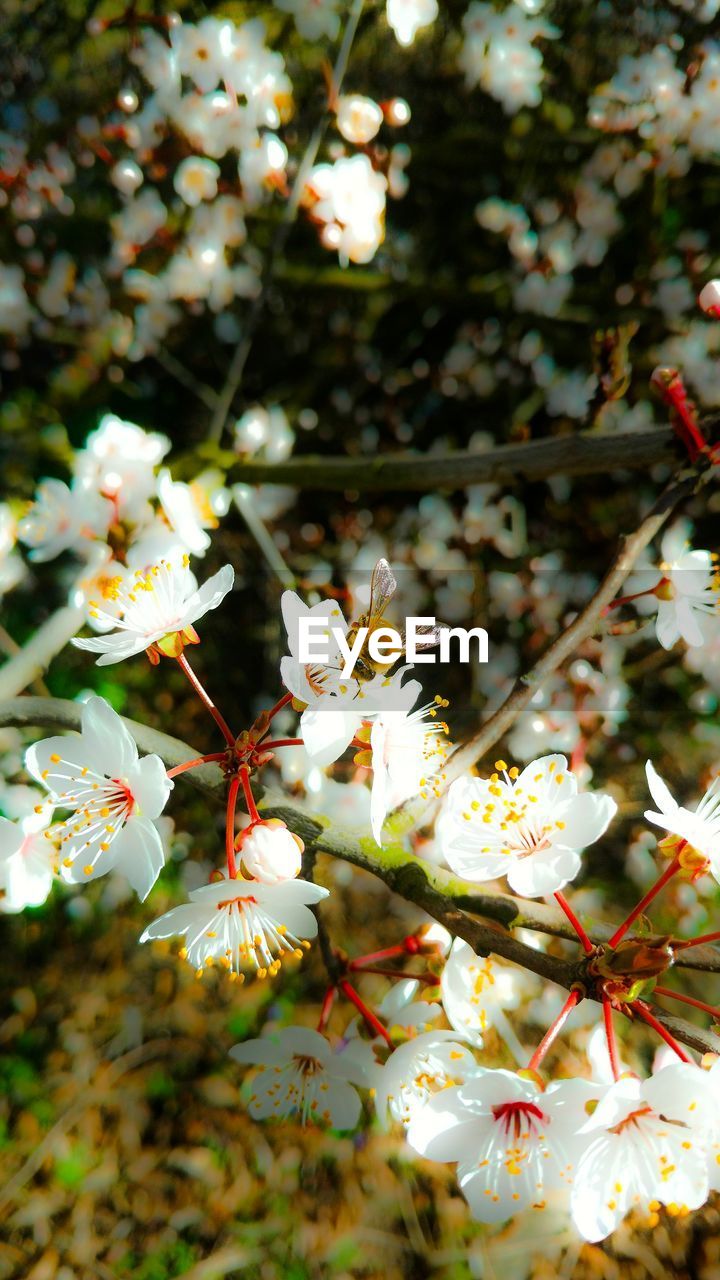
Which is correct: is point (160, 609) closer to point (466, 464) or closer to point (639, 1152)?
point (639, 1152)

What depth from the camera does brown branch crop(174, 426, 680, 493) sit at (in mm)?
1448

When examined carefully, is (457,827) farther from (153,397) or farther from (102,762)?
(153,397)

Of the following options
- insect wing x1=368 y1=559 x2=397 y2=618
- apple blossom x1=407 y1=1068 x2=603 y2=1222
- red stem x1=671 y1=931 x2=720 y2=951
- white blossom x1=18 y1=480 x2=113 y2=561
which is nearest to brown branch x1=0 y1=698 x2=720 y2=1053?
red stem x1=671 y1=931 x2=720 y2=951

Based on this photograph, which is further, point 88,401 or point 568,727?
point 88,401

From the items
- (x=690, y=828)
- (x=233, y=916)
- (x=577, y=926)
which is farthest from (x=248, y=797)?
(x=690, y=828)

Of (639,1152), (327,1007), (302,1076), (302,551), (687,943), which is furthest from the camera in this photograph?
(302,551)

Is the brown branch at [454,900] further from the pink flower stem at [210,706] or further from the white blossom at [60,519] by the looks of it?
the white blossom at [60,519]

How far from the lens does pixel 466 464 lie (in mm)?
1722

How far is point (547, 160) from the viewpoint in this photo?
267 centimetres

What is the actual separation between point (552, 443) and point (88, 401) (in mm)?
1730

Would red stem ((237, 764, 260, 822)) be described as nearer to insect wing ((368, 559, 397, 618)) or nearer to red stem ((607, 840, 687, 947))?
insect wing ((368, 559, 397, 618))

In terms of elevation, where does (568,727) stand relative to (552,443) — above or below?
below

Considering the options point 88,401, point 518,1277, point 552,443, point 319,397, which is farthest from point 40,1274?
point 319,397

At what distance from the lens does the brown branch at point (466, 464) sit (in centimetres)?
145
